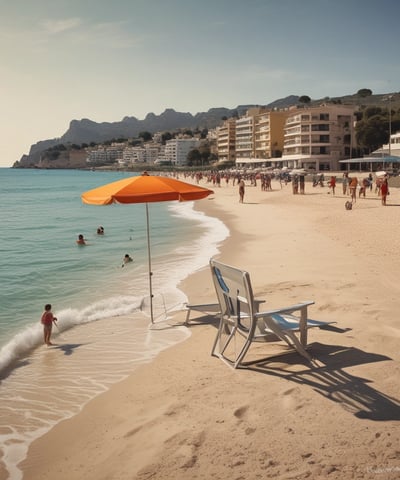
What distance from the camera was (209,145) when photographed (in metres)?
171

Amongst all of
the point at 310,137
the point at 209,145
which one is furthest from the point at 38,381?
the point at 209,145

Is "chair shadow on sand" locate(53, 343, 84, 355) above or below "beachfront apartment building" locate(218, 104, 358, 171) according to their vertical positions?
below

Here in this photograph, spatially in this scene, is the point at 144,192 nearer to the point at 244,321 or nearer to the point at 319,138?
the point at 244,321

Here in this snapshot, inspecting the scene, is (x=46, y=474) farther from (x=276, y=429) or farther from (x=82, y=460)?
(x=276, y=429)

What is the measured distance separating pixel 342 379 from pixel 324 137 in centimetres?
8449

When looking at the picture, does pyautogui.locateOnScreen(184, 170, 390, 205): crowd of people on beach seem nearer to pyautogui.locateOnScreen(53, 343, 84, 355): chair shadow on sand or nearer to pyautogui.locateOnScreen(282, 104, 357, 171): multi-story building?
pyautogui.locateOnScreen(282, 104, 357, 171): multi-story building

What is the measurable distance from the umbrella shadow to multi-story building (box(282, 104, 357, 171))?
79540mm

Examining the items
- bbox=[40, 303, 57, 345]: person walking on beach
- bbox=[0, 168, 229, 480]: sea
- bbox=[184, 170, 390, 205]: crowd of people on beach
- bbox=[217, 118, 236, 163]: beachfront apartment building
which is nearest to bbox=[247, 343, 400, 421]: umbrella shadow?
bbox=[0, 168, 229, 480]: sea

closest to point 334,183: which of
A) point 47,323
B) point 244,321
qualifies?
point 47,323

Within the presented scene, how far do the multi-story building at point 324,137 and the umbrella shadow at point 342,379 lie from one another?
79.5 meters

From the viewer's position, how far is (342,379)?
4.65 m

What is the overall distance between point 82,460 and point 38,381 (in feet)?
6.89

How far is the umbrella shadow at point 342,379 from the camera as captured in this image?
3.99 metres

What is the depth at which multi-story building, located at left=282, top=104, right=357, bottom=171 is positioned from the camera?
82.9 meters
